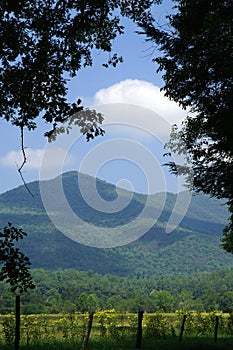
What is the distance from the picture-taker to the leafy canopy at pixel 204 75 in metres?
14.9

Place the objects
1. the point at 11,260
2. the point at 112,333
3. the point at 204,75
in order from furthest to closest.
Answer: the point at 112,333 → the point at 204,75 → the point at 11,260

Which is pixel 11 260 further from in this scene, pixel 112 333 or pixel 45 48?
pixel 112 333

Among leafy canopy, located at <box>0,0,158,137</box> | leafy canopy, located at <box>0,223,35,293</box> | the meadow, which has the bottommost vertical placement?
the meadow

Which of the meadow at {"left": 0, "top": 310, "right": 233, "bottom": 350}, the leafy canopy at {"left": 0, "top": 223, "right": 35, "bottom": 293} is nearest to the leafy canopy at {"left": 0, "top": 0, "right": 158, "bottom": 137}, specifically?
the leafy canopy at {"left": 0, "top": 223, "right": 35, "bottom": 293}

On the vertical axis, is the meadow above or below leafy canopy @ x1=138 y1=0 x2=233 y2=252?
below

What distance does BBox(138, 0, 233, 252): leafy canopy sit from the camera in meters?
14.9

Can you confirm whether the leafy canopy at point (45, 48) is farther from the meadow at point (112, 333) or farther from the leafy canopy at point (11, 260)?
the meadow at point (112, 333)

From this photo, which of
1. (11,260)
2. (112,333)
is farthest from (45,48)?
(112,333)

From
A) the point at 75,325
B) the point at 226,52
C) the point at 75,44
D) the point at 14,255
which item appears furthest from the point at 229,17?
the point at 75,325

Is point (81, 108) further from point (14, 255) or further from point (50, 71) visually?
point (14, 255)

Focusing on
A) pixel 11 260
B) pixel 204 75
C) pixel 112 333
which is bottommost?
pixel 112 333

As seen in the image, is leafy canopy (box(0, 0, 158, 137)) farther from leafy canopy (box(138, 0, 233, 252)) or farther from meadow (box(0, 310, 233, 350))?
meadow (box(0, 310, 233, 350))

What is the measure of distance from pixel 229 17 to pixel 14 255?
10345 mm

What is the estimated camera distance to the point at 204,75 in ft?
53.1
